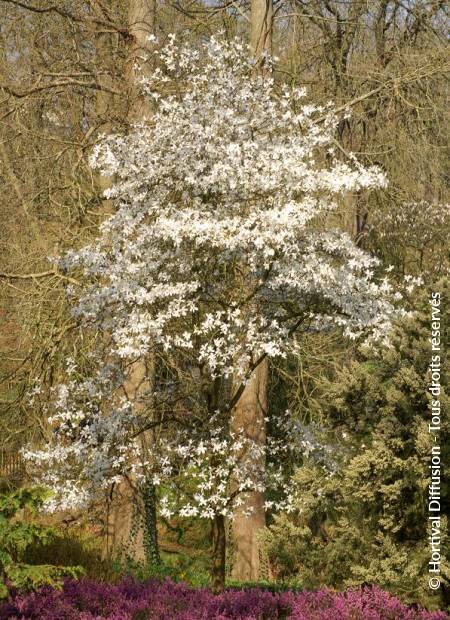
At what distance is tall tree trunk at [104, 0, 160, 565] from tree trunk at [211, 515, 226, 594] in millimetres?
3300

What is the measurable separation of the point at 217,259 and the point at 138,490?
450cm

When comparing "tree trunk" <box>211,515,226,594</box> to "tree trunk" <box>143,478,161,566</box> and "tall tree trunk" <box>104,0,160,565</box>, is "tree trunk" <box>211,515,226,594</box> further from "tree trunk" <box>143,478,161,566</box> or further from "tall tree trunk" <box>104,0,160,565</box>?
"tree trunk" <box>143,478,161,566</box>

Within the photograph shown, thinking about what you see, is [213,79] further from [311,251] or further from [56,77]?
[56,77]

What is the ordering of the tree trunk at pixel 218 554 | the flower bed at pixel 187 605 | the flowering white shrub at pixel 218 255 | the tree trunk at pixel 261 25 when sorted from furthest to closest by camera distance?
the tree trunk at pixel 261 25, the tree trunk at pixel 218 554, the flowering white shrub at pixel 218 255, the flower bed at pixel 187 605

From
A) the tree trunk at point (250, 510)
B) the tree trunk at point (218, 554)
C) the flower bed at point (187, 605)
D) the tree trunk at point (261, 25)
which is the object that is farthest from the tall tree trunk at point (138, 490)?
the flower bed at point (187, 605)

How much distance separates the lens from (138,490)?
11.5 metres

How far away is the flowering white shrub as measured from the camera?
7.57 m

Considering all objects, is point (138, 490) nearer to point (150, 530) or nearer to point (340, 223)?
point (150, 530)

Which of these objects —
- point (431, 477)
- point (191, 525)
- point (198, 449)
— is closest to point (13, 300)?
point (191, 525)

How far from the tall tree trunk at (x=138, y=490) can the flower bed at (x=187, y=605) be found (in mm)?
5030

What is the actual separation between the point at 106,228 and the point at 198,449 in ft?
6.95

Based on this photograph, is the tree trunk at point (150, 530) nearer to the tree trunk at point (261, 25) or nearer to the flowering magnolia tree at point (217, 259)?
the flowering magnolia tree at point (217, 259)

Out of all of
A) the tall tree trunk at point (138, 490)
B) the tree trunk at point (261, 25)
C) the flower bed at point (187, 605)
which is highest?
the tree trunk at point (261, 25)

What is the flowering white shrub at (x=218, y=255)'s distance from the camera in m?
7.57
